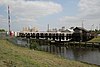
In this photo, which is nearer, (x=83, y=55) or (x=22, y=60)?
(x=22, y=60)

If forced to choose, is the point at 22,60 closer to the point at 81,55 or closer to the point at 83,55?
the point at 81,55

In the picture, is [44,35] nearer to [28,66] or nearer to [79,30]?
[79,30]

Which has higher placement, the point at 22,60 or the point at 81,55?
the point at 22,60

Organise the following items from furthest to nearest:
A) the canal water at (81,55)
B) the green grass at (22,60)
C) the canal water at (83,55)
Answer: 1. the canal water at (81,55)
2. the canal water at (83,55)
3. the green grass at (22,60)

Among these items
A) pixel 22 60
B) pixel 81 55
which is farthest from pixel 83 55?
pixel 22 60

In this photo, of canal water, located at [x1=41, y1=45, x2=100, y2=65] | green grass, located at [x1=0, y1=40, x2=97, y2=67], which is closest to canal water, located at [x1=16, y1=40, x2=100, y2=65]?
canal water, located at [x1=41, y1=45, x2=100, y2=65]

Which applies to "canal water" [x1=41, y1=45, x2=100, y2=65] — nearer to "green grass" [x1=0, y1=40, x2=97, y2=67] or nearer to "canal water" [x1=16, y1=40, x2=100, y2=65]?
"canal water" [x1=16, y1=40, x2=100, y2=65]

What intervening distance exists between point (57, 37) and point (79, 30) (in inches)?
510

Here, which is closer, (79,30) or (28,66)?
(28,66)

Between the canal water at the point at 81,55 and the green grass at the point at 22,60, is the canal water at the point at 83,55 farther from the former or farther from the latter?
the green grass at the point at 22,60

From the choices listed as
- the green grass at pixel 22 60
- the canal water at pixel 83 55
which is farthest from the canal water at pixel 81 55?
the green grass at pixel 22 60

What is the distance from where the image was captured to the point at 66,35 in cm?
10956

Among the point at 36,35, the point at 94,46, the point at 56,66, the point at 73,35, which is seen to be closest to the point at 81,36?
the point at 73,35

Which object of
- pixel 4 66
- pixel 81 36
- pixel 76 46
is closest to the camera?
pixel 4 66
